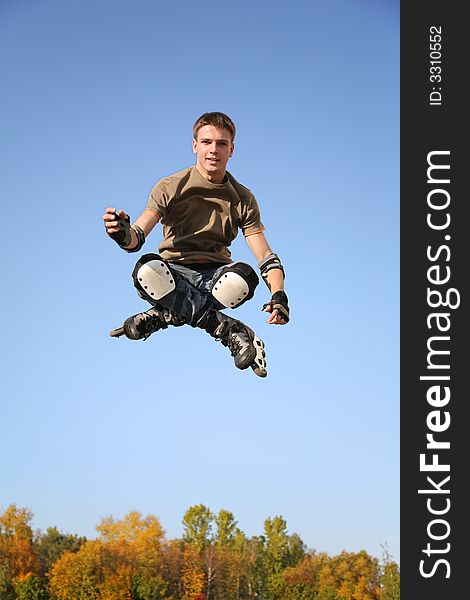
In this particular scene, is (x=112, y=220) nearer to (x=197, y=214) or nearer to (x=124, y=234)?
(x=124, y=234)

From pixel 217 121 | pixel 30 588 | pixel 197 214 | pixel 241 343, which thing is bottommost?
pixel 241 343

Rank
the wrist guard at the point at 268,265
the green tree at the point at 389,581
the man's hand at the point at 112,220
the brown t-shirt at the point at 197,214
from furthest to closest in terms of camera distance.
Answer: the green tree at the point at 389,581
the wrist guard at the point at 268,265
the brown t-shirt at the point at 197,214
the man's hand at the point at 112,220

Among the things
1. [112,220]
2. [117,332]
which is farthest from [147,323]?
Result: [112,220]

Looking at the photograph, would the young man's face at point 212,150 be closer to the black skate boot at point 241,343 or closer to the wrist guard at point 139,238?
the wrist guard at point 139,238

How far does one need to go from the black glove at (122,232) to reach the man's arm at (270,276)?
132cm

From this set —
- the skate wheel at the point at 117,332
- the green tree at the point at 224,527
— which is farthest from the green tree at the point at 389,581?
the skate wheel at the point at 117,332

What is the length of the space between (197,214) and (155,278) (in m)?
0.68

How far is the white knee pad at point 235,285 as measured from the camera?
8.42m

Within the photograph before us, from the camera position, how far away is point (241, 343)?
335 inches

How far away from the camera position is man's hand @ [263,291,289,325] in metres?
8.32

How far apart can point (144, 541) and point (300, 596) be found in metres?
11.7

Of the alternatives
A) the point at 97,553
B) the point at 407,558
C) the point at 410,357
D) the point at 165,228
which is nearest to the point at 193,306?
the point at 165,228

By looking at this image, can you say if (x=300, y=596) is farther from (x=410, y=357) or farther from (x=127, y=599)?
(x=410, y=357)

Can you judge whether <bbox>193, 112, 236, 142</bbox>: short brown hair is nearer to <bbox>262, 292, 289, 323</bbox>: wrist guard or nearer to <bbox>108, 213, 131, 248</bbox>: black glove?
<bbox>108, 213, 131, 248</bbox>: black glove
